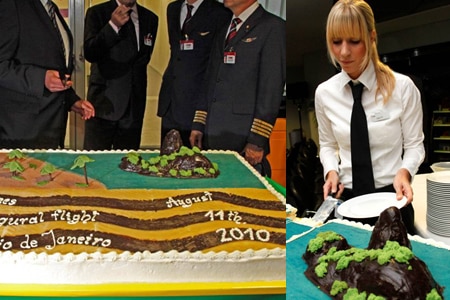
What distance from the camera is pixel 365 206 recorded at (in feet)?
Result: 3.80

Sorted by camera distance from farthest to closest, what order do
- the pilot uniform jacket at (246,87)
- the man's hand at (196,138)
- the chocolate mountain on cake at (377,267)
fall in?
the man's hand at (196,138)
the pilot uniform jacket at (246,87)
the chocolate mountain on cake at (377,267)

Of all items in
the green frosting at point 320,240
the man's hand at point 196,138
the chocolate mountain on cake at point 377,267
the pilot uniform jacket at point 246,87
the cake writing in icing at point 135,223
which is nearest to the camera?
the chocolate mountain on cake at point 377,267

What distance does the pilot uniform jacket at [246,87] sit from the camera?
116cm

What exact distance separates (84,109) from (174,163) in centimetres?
31

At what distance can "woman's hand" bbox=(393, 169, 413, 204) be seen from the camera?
1.08 m

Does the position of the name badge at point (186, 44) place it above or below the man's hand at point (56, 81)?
above

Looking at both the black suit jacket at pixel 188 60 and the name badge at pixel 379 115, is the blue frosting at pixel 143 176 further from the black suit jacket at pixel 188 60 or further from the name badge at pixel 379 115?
the name badge at pixel 379 115

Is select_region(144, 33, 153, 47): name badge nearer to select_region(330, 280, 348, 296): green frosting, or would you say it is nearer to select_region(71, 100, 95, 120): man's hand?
select_region(71, 100, 95, 120): man's hand

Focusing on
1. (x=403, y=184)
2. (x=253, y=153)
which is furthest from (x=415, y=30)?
(x=253, y=153)

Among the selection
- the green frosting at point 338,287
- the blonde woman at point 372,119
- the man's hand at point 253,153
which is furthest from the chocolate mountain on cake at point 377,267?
the man's hand at point 253,153

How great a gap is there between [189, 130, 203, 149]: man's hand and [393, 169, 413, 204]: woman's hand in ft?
1.82

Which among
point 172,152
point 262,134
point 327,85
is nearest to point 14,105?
point 172,152

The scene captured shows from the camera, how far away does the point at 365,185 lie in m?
1.14

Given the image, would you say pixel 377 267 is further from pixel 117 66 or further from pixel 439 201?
pixel 117 66
